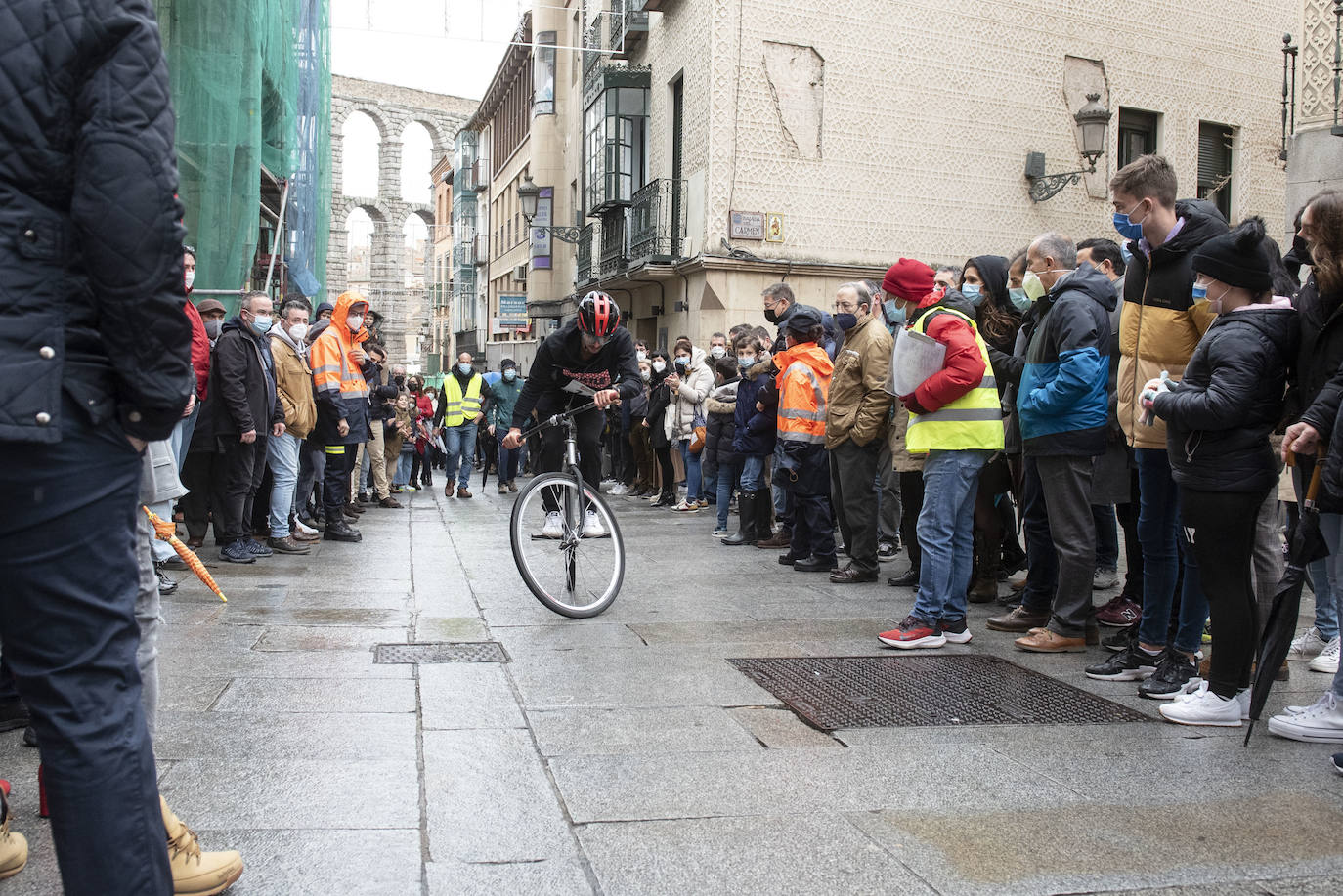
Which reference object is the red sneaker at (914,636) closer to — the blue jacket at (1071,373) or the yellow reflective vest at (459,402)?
the blue jacket at (1071,373)

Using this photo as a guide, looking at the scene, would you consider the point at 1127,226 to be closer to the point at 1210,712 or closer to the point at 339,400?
the point at 1210,712

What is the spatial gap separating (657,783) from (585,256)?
27.9 meters

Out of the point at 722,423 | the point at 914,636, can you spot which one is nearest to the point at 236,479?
the point at 722,423

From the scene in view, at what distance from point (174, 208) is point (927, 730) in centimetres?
332

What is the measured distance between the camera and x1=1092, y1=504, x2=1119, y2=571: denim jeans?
24.5 ft

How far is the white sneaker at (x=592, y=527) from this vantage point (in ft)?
23.5

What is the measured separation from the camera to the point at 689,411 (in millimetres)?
14391

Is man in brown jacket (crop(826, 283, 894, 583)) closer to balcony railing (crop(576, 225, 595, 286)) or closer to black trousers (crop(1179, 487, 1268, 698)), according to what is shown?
black trousers (crop(1179, 487, 1268, 698))

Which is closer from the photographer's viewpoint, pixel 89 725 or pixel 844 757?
pixel 89 725

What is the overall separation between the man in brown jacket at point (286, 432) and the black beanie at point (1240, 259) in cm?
742

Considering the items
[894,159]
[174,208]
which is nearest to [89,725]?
[174,208]

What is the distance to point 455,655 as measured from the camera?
5.69 m

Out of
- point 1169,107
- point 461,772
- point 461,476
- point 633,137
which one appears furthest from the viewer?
point 633,137

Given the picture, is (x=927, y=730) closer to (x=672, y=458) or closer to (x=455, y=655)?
(x=455, y=655)
